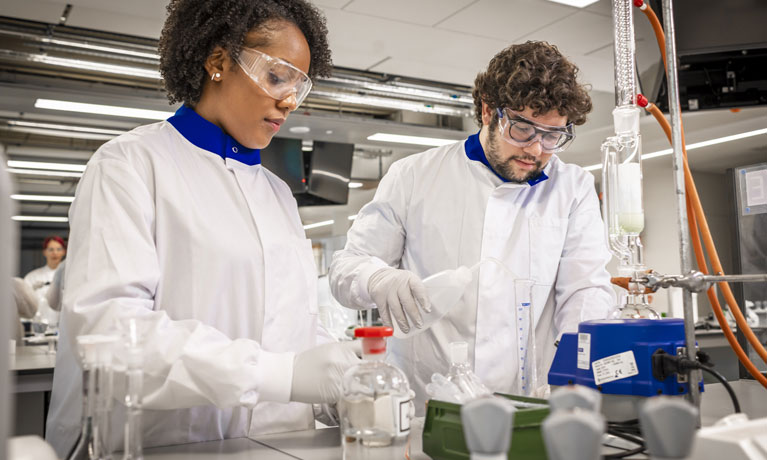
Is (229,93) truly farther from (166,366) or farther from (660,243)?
(660,243)

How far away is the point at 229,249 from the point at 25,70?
601cm

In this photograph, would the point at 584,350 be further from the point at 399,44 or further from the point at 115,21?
the point at 115,21

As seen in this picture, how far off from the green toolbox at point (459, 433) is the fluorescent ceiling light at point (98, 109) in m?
4.82

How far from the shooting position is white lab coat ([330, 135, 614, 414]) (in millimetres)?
1816

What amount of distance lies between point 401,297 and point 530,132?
2.09 ft

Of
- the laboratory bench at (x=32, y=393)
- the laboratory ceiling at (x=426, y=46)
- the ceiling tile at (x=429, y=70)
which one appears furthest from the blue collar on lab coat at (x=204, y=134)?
the ceiling tile at (x=429, y=70)

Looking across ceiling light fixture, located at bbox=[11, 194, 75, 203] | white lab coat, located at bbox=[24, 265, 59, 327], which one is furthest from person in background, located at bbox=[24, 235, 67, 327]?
ceiling light fixture, located at bbox=[11, 194, 75, 203]

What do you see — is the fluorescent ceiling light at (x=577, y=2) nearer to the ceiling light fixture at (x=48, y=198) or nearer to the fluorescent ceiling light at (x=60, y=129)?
the fluorescent ceiling light at (x=60, y=129)

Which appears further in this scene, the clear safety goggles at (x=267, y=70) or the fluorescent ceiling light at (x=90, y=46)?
the fluorescent ceiling light at (x=90, y=46)

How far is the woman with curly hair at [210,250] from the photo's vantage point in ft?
3.52

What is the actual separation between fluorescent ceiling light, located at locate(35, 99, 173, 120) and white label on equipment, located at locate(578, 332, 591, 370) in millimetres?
4737

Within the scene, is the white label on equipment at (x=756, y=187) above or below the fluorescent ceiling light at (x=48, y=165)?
below

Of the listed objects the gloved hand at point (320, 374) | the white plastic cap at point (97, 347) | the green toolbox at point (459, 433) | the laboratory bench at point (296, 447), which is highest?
the white plastic cap at point (97, 347)

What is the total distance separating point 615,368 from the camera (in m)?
1.17
